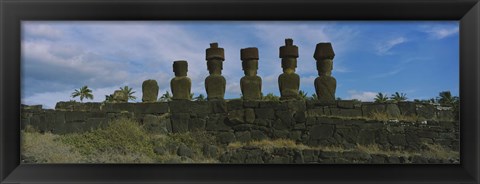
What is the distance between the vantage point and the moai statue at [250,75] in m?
5.32

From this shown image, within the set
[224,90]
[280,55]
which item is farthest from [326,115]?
[224,90]

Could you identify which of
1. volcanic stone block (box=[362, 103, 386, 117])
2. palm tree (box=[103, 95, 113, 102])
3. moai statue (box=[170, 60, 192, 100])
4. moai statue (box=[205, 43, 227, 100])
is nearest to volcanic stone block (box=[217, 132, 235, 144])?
moai statue (box=[205, 43, 227, 100])

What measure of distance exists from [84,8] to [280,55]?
384 centimetres

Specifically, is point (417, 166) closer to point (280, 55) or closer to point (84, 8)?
point (84, 8)

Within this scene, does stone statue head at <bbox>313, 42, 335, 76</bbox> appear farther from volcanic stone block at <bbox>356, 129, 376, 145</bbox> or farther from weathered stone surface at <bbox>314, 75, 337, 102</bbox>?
volcanic stone block at <bbox>356, 129, 376, 145</bbox>

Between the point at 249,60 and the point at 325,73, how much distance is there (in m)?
1.06

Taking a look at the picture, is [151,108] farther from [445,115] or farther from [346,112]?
[445,115]

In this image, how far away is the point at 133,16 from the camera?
183 cm

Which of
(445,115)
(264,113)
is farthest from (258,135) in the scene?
(445,115)

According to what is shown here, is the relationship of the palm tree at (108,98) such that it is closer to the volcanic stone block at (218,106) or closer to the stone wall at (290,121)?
the stone wall at (290,121)

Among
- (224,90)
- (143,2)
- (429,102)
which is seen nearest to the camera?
(143,2)

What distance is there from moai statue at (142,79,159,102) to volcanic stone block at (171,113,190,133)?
0.46 meters

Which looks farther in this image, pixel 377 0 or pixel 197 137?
pixel 197 137

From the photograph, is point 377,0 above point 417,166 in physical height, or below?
above
